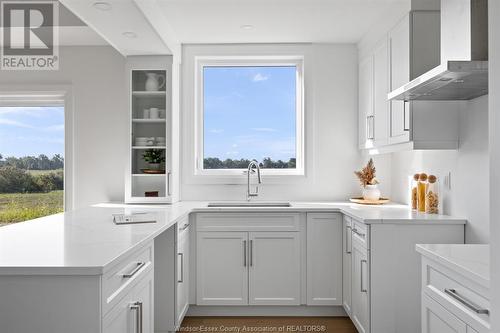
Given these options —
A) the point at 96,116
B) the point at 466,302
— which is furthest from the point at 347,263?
the point at 96,116

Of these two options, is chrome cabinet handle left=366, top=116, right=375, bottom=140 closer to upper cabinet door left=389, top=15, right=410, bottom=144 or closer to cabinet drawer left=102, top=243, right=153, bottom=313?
upper cabinet door left=389, top=15, right=410, bottom=144

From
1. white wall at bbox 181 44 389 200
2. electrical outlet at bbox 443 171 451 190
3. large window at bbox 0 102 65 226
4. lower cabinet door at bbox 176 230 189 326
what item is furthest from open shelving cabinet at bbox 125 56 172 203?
electrical outlet at bbox 443 171 451 190

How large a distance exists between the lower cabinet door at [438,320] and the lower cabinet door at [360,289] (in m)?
0.95

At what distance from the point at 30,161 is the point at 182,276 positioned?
2.25m

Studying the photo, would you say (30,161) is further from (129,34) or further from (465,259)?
(465,259)

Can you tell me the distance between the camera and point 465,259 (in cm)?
168

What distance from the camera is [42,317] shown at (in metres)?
1.41

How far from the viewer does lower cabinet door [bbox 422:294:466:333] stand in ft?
5.22

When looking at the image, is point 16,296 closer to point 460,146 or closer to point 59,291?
point 59,291

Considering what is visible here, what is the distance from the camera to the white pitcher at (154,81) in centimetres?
393

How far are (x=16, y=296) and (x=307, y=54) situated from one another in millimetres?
3432

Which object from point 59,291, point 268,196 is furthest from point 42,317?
point 268,196

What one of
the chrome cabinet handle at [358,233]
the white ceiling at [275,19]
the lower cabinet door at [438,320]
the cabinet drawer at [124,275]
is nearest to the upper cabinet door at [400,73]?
the white ceiling at [275,19]

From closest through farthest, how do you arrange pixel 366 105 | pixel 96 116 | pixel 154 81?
pixel 366 105 → pixel 154 81 → pixel 96 116
